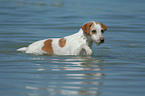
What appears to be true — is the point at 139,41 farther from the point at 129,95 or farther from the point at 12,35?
the point at 129,95

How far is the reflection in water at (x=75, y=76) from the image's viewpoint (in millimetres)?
7293

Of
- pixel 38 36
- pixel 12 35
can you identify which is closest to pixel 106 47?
pixel 38 36

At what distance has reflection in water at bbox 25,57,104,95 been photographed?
7293 mm

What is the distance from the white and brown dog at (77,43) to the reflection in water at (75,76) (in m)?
0.32

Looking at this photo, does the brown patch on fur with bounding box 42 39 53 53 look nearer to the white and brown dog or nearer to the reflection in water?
the white and brown dog

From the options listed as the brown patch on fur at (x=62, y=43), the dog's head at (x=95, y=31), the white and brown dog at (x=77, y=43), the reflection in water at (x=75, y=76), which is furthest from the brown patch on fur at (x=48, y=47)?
the dog's head at (x=95, y=31)

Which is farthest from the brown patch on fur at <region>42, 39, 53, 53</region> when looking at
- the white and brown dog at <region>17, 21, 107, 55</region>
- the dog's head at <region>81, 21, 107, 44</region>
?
the dog's head at <region>81, 21, 107, 44</region>

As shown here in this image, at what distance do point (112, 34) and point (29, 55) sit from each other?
5261mm

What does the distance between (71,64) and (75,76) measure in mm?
1385

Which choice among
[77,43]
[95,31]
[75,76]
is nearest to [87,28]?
[95,31]

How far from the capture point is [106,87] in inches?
296

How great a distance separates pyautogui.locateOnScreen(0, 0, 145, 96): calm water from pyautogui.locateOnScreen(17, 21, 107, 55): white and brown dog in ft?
0.86

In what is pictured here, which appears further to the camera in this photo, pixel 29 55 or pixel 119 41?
pixel 119 41

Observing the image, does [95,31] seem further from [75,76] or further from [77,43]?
[75,76]
